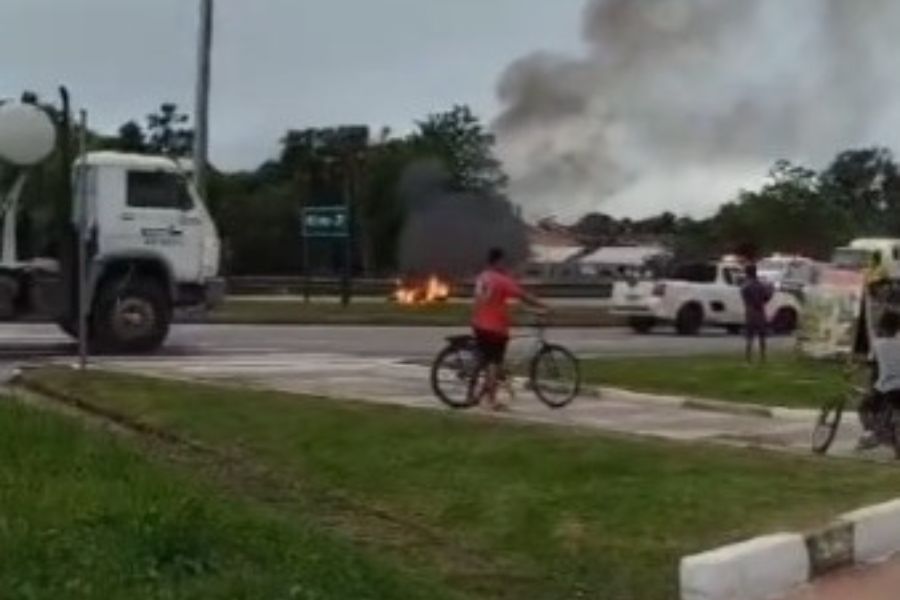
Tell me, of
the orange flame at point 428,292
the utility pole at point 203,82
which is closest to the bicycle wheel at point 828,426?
the utility pole at point 203,82

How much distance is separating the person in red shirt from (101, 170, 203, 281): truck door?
30.5 feet

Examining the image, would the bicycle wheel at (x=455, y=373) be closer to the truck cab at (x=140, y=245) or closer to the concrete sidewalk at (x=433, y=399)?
Result: the concrete sidewalk at (x=433, y=399)

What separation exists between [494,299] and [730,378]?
210 inches

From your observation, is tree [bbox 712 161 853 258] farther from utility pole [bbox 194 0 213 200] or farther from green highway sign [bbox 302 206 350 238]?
utility pole [bbox 194 0 213 200]

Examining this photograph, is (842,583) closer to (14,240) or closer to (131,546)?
(131,546)

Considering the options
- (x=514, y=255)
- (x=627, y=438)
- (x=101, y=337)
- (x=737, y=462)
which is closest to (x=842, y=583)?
(x=737, y=462)

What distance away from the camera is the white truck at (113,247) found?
91.0 ft

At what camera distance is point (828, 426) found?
1675 centimetres

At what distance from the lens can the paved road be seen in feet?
99.1

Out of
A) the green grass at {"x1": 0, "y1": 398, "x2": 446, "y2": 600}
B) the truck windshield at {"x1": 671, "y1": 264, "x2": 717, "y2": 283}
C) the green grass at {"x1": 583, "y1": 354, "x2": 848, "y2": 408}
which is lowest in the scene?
the green grass at {"x1": 0, "y1": 398, "x2": 446, "y2": 600}

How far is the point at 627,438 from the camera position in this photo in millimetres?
14852

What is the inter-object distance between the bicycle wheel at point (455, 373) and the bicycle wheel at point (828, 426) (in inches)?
175

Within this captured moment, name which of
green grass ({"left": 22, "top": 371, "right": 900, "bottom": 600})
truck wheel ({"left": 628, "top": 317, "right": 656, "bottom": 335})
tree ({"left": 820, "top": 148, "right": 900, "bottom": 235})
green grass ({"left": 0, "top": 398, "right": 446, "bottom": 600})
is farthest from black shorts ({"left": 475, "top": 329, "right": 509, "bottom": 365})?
tree ({"left": 820, "top": 148, "right": 900, "bottom": 235})

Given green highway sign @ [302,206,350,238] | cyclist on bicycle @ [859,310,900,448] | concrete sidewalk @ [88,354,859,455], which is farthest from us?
green highway sign @ [302,206,350,238]
